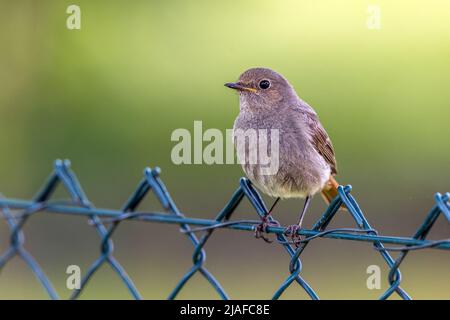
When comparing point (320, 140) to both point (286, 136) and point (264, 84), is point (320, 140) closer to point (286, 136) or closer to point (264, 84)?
point (286, 136)

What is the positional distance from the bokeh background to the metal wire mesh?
125 inches

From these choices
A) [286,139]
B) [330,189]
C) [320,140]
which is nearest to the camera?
[286,139]

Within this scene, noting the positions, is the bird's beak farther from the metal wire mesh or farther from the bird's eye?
the metal wire mesh

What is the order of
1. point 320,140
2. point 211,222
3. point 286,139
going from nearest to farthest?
point 211,222 < point 286,139 < point 320,140

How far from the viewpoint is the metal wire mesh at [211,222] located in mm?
2238

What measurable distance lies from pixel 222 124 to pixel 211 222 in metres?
4.02

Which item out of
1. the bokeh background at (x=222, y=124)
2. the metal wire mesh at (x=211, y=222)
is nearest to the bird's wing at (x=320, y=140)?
the metal wire mesh at (x=211, y=222)

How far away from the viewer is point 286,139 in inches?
167

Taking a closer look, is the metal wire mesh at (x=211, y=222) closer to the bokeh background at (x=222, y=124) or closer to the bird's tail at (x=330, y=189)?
the bird's tail at (x=330, y=189)

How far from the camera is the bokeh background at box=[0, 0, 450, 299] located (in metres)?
6.79

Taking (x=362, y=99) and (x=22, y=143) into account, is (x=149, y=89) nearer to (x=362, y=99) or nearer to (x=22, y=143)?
(x=22, y=143)

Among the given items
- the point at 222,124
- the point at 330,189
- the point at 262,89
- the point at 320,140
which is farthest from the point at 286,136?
the point at 222,124

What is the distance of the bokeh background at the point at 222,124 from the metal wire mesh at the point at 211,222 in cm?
319
